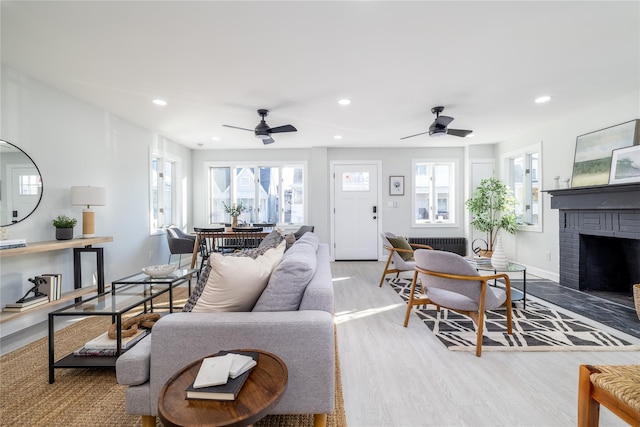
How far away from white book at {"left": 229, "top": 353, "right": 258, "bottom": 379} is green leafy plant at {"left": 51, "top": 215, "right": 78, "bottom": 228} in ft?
9.95

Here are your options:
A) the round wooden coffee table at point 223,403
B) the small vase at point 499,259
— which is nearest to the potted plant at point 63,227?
the round wooden coffee table at point 223,403

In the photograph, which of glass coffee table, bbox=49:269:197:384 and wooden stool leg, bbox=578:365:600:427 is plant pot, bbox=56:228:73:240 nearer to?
glass coffee table, bbox=49:269:197:384

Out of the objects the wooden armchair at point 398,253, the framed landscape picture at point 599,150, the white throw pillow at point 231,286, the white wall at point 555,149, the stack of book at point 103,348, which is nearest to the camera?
the white throw pillow at point 231,286

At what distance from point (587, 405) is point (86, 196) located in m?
4.20

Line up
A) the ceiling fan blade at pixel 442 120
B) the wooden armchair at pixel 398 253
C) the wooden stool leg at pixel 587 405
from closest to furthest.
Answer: the wooden stool leg at pixel 587 405 < the ceiling fan blade at pixel 442 120 < the wooden armchair at pixel 398 253

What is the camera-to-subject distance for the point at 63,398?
1736 millimetres

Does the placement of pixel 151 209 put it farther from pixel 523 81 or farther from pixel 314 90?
pixel 523 81

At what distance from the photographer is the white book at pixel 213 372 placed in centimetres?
96

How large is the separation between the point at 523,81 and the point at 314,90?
7.09ft

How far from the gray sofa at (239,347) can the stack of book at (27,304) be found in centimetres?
200

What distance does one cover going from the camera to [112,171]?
4.04 m

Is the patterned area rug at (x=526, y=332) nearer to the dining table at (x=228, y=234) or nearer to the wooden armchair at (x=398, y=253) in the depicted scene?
the wooden armchair at (x=398, y=253)

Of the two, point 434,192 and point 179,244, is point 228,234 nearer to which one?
point 179,244

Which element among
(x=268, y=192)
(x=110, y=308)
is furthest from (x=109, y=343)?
(x=268, y=192)
